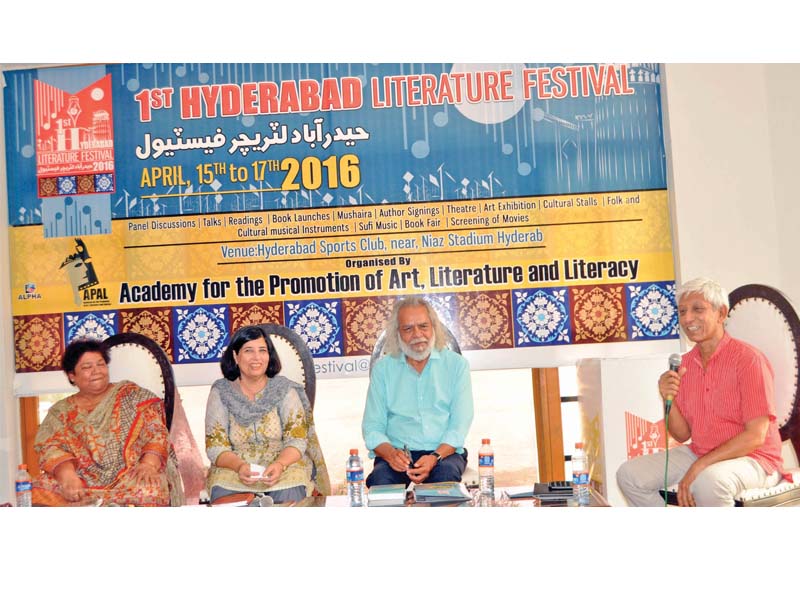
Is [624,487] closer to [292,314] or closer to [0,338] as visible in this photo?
[292,314]

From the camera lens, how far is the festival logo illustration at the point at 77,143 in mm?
5793

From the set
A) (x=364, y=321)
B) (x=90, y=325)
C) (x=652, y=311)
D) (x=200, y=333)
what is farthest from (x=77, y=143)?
(x=652, y=311)

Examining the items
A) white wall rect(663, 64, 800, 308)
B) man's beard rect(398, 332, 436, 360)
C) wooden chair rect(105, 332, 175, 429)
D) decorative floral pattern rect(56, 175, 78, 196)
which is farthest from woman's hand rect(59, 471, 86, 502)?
white wall rect(663, 64, 800, 308)

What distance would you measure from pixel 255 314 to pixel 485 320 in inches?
56.6

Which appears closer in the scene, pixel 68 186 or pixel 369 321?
pixel 369 321

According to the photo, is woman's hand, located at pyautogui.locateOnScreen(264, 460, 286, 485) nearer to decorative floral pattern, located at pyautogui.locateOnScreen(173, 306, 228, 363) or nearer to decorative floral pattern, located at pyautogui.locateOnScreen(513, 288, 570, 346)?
decorative floral pattern, located at pyautogui.locateOnScreen(173, 306, 228, 363)

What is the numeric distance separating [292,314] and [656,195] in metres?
2.35

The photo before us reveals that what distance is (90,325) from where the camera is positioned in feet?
19.0

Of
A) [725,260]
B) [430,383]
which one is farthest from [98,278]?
[725,260]

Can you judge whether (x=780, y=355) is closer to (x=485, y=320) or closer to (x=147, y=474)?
(x=485, y=320)

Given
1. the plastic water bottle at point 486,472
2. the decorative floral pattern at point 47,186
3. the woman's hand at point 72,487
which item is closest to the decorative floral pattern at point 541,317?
the plastic water bottle at point 486,472

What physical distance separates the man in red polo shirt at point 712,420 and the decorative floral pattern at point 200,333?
2.59m
